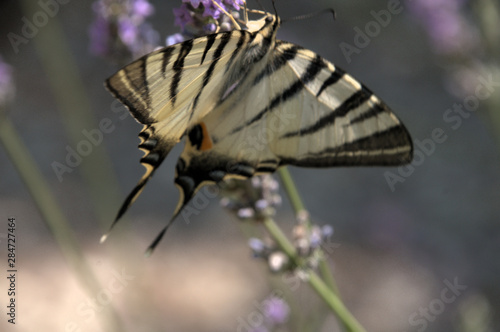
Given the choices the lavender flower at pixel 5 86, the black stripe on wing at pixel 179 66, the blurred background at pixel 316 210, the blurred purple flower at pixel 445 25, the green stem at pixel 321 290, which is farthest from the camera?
the blurred background at pixel 316 210

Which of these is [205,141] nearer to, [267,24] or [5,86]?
[267,24]

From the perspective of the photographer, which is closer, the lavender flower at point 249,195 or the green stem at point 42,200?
the lavender flower at point 249,195

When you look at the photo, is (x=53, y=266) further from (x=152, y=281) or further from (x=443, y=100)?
(x=443, y=100)

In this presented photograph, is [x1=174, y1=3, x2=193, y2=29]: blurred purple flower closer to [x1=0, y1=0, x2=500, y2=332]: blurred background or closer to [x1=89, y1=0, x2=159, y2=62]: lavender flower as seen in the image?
[x1=89, y1=0, x2=159, y2=62]: lavender flower

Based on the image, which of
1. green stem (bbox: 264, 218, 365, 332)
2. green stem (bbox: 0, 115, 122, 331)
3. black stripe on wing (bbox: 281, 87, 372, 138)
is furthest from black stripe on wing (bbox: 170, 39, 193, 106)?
green stem (bbox: 0, 115, 122, 331)

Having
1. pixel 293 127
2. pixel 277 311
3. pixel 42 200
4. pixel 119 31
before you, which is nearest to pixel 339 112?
pixel 293 127

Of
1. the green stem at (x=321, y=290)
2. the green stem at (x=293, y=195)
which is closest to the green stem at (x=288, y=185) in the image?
the green stem at (x=293, y=195)

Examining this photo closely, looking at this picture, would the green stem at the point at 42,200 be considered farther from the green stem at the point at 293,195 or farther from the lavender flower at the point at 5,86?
the green stem at the point at 293,195

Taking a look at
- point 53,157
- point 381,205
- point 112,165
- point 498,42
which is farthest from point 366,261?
point 53,157
